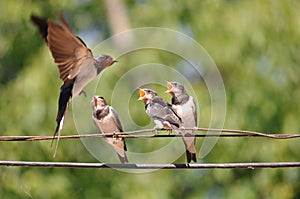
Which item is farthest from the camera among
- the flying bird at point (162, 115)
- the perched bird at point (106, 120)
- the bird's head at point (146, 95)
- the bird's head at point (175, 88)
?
the perched bird at point (106, 120)

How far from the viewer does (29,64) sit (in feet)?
26.3

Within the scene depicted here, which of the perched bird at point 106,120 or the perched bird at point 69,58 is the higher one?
the perched bird at point 69,58

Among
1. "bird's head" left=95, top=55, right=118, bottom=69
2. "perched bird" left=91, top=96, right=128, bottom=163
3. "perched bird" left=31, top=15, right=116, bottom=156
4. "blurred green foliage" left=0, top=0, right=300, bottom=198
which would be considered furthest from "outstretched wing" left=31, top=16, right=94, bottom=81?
"blurred green foliage" left=0, top=0, right=300, bottom=198

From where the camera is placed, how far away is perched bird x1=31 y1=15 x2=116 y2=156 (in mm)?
4402

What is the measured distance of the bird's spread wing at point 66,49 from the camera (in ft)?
14.3

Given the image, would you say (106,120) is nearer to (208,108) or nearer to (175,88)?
(175,88)

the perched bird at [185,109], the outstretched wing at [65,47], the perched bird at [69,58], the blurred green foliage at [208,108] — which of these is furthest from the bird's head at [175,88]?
the blurred green foliage at [208,108]

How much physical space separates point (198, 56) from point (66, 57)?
11.4 feet

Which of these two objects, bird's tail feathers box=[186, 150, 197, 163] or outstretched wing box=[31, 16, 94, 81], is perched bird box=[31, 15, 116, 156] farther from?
bird's tail feathers box=[186, 150, 197, 163]

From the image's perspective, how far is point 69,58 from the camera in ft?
15.1

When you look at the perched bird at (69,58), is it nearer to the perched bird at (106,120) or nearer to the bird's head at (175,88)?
the bird's head at (175,88)

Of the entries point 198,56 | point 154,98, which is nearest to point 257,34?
point 198,56

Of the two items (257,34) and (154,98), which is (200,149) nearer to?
(257,34)

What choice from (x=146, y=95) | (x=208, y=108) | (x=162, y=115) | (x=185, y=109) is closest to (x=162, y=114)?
(x=162, y=115)
